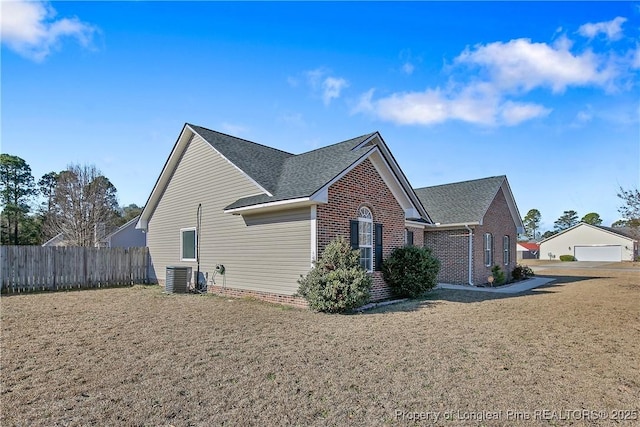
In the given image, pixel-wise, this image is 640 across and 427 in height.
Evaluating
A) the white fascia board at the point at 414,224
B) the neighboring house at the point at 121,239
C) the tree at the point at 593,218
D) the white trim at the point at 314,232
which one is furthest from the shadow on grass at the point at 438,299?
the tree at the point at 593,218

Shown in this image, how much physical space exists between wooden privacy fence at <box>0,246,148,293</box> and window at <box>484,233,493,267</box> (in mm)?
16571

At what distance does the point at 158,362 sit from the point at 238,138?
1149 centimetres

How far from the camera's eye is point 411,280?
466 inches

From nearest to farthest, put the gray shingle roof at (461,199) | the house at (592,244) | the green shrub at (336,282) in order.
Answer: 1. the green shrub at (336,282)
2. the gray shingle roof at (461,199)
3. the house at (592,244)

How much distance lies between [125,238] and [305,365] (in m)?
34.0

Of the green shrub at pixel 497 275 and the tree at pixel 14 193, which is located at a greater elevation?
the tree at pixel 14 193

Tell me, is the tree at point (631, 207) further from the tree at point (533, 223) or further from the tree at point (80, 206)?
the tree at point (533, 223)

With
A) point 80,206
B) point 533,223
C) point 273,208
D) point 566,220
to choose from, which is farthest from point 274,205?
point 566,220

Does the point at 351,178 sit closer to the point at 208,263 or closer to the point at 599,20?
the point at 208,263

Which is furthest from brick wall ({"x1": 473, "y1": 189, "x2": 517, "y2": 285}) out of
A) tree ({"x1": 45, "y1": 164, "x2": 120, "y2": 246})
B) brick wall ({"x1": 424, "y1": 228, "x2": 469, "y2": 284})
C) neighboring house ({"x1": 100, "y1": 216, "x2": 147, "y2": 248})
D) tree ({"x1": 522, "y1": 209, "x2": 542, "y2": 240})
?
tree ({"x1": 522, "y1": 209, "x2": 542, "y2": 240})

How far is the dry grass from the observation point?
385cm

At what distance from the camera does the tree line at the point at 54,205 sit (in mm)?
30641

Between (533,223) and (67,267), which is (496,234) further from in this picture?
(533,223)

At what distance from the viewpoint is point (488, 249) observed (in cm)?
1833
